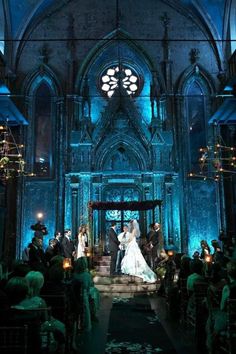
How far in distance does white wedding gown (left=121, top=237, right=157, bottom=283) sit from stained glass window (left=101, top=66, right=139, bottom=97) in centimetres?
1170

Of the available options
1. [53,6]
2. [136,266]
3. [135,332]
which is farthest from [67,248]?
[53,6]

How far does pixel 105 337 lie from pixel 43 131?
1690 cm

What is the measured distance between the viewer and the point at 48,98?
→ 76.5 feet

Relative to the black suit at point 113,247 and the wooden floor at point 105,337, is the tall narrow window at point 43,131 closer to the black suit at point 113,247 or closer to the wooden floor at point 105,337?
the black suit at point 113,247

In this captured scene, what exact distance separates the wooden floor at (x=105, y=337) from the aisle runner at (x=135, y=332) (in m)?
Result: 0.11

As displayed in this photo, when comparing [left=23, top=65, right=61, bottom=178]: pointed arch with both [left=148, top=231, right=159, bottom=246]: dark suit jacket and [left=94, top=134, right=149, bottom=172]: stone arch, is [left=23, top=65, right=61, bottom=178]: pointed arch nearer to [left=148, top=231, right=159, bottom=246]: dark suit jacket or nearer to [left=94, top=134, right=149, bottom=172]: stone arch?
[left=94, top=134, right=149, bottom=172]: stone arch

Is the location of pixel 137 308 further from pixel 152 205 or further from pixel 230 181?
pixel 230 181

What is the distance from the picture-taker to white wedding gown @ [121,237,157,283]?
49.6 feet

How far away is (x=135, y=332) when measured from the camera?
8.02m

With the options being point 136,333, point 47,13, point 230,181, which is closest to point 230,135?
point 230,181

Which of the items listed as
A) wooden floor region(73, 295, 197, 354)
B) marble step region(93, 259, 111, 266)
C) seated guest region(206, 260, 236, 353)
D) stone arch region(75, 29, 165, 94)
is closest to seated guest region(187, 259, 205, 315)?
wooden floor region(73, 295, 197, 354)

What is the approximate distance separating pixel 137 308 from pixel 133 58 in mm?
17222

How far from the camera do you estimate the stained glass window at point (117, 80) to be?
946 inches

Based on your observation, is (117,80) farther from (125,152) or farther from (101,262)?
(101,262)
